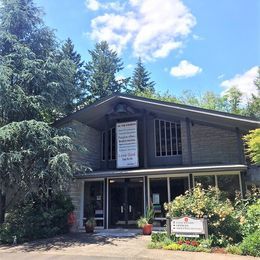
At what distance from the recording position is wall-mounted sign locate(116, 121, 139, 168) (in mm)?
17572

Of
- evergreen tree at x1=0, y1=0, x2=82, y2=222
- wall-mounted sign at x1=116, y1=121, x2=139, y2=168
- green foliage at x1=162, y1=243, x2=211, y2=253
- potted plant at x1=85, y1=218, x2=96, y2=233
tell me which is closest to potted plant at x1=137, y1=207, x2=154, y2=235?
potted plant at x1=85, y1=218, x2=96, y2=233

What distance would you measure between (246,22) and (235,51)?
370 centimetres

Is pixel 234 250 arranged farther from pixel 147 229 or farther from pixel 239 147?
pixel 239 147

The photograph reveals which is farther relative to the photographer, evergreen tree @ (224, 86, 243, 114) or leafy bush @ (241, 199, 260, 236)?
evergreen tree @ (224, 86, 243, 114)

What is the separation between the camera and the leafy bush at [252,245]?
30.9 ft

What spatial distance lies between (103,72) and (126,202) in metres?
26.3

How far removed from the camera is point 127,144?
18.1 meters

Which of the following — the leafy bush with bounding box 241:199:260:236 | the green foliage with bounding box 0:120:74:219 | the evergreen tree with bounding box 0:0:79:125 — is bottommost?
the leafy bush with bounding box 241:199:260:236

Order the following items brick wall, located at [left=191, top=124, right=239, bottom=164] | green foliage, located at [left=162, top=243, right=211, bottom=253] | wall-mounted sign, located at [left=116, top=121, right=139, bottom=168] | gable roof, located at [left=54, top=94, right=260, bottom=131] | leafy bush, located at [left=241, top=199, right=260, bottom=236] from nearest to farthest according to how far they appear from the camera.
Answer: green foliage, located at [left=162, top=243, right=211, bottom=253]
leafy bush, located at [left=241, top=199, right=260, bottom=236]
gable roof, located at [left=54, top=94, right=260, bottom=131]
brick wall, located at [left=191, top=124, right=239, bottom=164]
wall-mounted sign, located at [left=116, top=121, right=139, bottom=168]

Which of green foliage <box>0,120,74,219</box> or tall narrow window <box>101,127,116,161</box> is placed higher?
tall narrow window <box>101,127,116,161</box>

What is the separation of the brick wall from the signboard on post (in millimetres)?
6641

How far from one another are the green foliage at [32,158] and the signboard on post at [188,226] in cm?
505

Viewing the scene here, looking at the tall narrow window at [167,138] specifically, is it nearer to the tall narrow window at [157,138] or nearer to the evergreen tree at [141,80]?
the tall narrow window at [157,138]

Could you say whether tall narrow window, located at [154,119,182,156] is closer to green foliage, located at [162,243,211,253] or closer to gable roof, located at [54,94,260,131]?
gable roof, located at [54,94,260,131]
